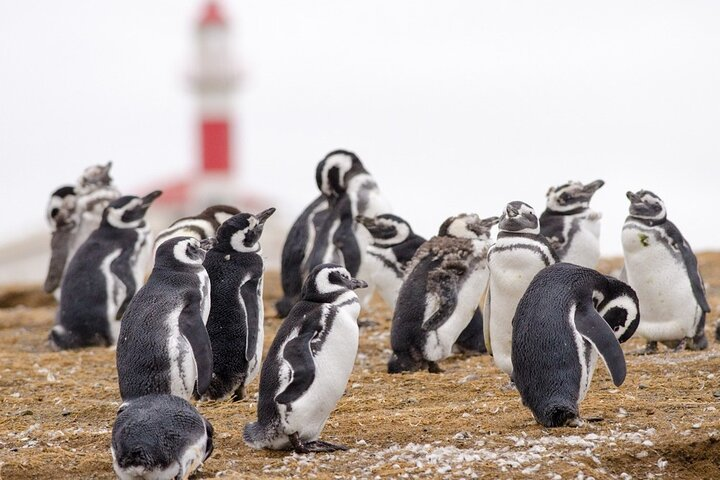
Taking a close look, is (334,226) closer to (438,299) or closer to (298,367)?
(438,299)

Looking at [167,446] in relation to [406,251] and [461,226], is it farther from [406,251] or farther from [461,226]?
[406,251]

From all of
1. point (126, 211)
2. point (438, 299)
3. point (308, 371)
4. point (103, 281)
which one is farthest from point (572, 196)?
point (308, 371)

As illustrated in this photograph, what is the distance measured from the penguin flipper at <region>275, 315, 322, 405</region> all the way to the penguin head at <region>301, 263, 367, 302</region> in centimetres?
25

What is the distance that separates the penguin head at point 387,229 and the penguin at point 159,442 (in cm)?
403

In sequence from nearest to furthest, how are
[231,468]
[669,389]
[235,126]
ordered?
[231,468], [669,389], [235,126]

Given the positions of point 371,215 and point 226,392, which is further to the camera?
point 371,215

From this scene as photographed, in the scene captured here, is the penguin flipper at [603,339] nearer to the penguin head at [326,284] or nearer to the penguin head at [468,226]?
the penguin head at [326,284]

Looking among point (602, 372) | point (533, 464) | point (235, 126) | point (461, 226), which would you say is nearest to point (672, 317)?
point (602, 372)

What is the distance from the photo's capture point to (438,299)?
8.05 meters

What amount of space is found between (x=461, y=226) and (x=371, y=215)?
8.36 feet

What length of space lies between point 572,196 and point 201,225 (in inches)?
104

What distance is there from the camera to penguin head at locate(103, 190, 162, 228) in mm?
10086

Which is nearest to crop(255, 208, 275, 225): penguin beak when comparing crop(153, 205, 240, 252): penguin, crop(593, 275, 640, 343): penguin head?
crop(153, 205, 240, 252): penguin

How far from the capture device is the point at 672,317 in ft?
27.4
